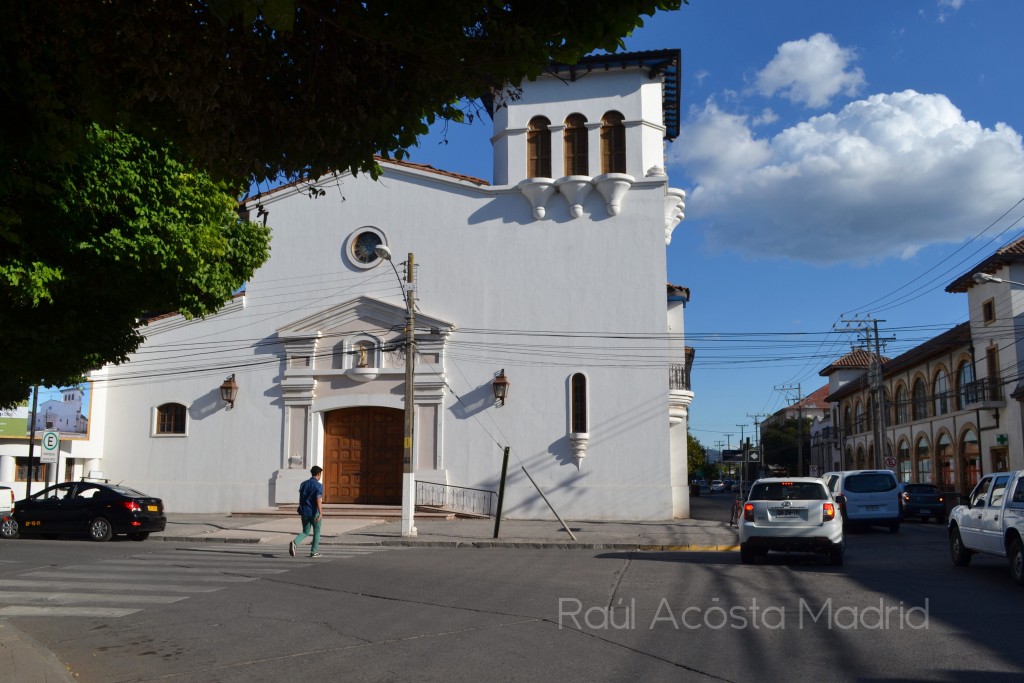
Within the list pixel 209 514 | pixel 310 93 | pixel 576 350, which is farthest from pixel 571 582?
pixel 209 514

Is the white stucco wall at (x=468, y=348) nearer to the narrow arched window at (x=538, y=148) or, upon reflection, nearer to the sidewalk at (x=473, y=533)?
the narrow arched window at (x=538, y=148)

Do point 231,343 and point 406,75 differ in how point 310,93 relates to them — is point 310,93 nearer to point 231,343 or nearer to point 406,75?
point 406,75

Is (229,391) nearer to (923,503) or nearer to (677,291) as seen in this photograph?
(677,291)

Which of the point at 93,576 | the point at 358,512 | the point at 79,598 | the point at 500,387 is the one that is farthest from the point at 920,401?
the point at 79,598

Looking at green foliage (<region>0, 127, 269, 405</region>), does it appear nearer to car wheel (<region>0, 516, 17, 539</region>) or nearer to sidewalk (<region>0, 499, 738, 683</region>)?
sidewalk (<region>0, 499, 738, 683</region>)

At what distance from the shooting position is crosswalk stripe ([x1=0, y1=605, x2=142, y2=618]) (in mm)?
9945

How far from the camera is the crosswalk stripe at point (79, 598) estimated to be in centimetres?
1077

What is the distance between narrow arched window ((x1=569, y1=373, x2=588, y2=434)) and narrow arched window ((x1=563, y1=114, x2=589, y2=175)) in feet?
20.3

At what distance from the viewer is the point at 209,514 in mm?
26656

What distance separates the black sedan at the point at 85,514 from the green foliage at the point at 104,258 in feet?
21.6

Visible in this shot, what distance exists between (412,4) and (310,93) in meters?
0.92

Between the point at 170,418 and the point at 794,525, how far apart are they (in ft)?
67.0

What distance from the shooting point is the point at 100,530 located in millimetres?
19516

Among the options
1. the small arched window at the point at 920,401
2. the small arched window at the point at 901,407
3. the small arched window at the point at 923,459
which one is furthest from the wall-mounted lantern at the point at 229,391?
the small arched window at the point at 901,407
